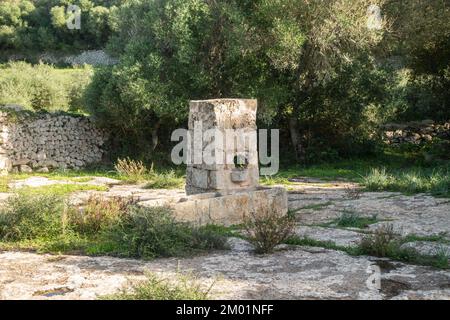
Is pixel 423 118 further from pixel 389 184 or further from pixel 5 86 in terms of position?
pixel 5 86

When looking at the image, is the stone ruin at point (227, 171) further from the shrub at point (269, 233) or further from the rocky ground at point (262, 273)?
the shrub at point (269, 233)

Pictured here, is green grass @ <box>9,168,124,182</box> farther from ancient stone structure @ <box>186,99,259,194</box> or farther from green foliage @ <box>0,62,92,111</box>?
ancient stone structure @ <box>186,99,259,194</box>

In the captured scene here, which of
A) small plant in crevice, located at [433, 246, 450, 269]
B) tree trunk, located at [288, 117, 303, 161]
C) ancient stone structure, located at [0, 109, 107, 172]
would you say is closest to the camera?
small plant in crevice, located at [433, 246, 450, 269]

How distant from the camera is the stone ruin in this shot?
9586mm

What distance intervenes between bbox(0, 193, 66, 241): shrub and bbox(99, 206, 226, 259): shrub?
3.22 ft

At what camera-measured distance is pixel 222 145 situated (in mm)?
10477

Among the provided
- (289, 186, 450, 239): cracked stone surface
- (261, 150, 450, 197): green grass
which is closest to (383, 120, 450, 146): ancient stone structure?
(261, 150, 450, 197): green grass

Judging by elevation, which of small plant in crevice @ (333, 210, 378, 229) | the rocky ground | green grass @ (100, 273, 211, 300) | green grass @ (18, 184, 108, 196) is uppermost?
green grass @ (18, 184, 108, 196)

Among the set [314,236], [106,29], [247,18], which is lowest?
[314,236]

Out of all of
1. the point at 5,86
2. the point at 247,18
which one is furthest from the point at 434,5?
the point at 5,86

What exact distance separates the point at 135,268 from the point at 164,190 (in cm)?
669

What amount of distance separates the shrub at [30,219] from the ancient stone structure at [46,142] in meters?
8.92

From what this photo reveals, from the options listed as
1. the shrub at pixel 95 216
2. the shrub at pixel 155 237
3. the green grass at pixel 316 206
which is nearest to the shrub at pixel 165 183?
the green grass at pixel 316 206

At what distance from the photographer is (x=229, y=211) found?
9.52 metres
